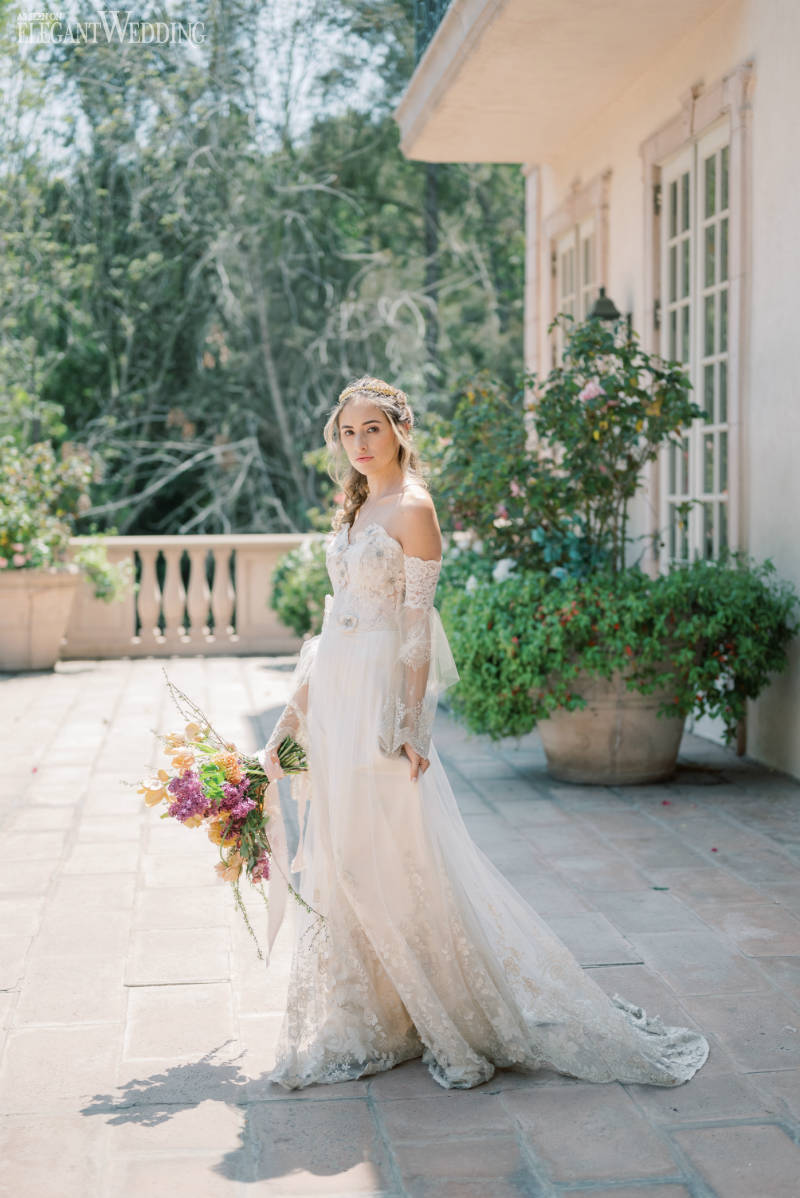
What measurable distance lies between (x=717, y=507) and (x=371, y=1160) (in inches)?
218

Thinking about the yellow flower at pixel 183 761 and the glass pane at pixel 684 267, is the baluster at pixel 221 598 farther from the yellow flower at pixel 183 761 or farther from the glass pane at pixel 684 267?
the yellow flower at pixel 183 761

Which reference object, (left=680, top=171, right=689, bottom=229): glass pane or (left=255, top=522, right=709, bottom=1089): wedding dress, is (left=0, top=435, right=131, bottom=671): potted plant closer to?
(left=680, top=171, right=689, bottom=229): glass pane

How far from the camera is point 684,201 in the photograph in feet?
27.1

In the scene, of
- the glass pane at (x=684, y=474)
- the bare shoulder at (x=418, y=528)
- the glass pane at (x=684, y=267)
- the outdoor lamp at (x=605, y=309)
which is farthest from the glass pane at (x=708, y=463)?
the bare shoulder at (x=418, y=528)

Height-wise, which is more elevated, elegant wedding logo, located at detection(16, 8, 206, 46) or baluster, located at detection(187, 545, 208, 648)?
elegant wedding logo, located at detection(16, 8, 206, 46)

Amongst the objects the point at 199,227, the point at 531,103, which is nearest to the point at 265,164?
the point at 199,227

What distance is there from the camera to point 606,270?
973 centimetres

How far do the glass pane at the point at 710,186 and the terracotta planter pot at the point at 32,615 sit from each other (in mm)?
6288

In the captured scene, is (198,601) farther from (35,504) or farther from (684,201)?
(684,201)

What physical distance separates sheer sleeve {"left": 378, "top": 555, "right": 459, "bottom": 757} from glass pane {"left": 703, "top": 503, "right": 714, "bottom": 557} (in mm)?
4781

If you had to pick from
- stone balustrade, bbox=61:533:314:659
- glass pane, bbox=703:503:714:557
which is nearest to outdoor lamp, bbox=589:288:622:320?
glass pane, bbox=703:503:714:557

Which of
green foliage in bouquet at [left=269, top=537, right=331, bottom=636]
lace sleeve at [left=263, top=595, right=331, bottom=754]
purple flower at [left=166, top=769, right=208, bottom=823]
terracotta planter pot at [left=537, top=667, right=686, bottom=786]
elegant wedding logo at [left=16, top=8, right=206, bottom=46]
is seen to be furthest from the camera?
elegant wedding logo at [left=16, top=8, right=206, bottom=46]

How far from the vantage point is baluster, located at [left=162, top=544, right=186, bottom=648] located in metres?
12.4

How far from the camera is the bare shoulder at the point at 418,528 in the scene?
334 centimetres
